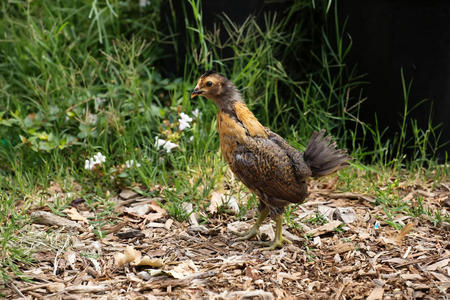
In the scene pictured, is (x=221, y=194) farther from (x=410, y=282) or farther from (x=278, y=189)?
(x=410, y=282)

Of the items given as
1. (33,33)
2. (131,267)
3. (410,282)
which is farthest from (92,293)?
(33,33)

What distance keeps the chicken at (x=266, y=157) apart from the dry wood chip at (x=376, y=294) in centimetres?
78

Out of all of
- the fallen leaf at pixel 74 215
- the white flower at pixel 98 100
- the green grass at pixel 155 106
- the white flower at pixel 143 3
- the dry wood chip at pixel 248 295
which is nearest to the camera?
the dry wood chip at pixel 248 295

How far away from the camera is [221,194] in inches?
Answer: 167

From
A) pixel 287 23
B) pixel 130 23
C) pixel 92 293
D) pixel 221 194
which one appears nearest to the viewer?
pixel 92 293

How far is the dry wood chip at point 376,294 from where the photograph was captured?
2979 mm

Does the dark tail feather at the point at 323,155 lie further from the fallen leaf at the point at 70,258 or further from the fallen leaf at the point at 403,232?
the fallen leaf at the point at 70,258

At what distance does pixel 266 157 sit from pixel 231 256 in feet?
2.29

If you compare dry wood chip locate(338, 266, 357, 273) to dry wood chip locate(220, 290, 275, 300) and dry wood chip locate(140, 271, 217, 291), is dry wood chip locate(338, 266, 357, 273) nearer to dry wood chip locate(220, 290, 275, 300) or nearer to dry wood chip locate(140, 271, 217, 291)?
dry wood chip locate(220, 290, 275, 300)

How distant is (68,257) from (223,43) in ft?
8.95

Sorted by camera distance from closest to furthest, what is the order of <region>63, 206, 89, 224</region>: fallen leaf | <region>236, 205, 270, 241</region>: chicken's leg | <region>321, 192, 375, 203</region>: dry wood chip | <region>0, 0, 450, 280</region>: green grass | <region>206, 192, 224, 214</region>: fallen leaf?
<region>236, 205, 270, 241</region>: chicken's leg → <region>63, 206, 89, 224</region>: fallen leaf → <region>206, 192, 224, 214</region>: fallen leaf → <region>321, 192, 375, 203</region>: dry wood chip → <region>0, 0, 450, 280</region>: green grass

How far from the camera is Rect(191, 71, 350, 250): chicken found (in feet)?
11.7

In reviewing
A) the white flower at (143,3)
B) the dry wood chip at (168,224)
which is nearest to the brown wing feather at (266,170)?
the dry wood chip at (168,224)

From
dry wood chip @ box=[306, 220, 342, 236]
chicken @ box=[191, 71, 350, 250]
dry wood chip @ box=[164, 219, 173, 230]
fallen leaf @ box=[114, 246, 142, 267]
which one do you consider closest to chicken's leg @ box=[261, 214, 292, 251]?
chicken @ box=[191, 71, 350, 250]
